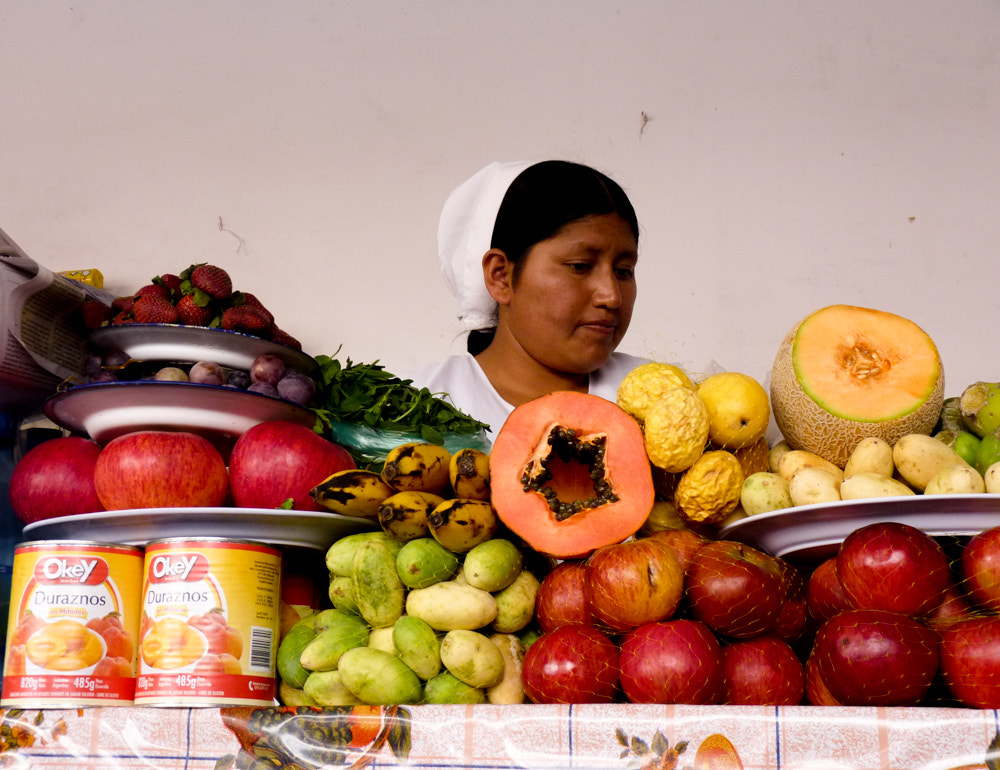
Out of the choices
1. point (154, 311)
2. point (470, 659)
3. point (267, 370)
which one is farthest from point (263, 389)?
point (470, 659)

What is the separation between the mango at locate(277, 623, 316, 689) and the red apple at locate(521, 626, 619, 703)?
0.84ft

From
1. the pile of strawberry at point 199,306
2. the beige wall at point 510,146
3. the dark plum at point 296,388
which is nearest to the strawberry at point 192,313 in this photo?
the pile of strawberry at point 199,306

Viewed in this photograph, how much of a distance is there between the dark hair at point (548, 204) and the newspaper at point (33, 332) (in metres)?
0.86

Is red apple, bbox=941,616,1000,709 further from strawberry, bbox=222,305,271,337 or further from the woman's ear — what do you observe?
the woman's ear

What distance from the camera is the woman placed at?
1884 mm

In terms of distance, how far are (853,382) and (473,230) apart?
42.5 inches

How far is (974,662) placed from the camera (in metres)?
0.81

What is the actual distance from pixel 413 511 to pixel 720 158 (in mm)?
1947

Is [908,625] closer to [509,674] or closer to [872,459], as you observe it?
[872,459]

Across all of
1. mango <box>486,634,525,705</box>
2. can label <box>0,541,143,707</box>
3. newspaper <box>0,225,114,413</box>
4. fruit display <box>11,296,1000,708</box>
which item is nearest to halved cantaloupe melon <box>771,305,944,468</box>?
fruit display <box>11,296,1000,708</box>

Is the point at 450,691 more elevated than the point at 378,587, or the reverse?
the point at 378,587

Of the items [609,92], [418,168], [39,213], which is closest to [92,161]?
[39,213]

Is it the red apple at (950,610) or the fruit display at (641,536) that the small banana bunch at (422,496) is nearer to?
the fruit display at (641,536)

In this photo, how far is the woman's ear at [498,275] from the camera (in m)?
2.04
